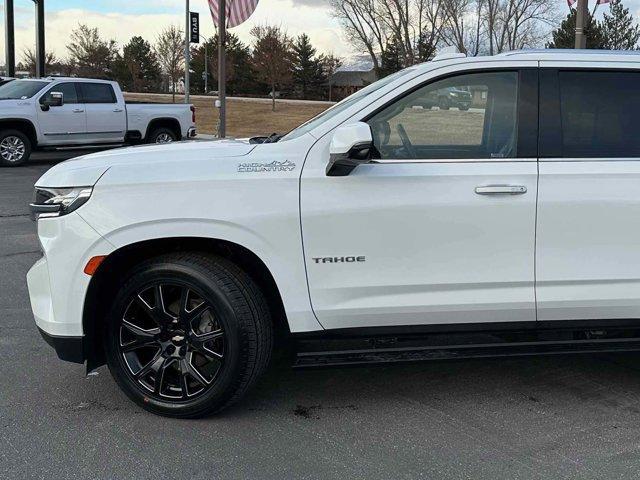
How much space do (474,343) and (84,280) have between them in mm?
2071

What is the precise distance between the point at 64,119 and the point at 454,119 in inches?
527

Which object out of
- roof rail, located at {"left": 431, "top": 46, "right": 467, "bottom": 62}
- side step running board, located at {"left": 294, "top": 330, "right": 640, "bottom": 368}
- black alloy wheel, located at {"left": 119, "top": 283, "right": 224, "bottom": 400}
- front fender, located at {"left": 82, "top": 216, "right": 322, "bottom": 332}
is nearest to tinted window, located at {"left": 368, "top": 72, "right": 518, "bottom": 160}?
roof rail, located at {"left": 431, "top": 46, "right": 467, "bottom": 62}

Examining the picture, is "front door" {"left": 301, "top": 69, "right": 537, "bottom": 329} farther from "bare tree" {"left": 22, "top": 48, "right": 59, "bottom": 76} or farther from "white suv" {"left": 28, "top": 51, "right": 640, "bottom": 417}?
"bare tree" {"left": 22, "top": 48, "right": 59, "bottom": 76}

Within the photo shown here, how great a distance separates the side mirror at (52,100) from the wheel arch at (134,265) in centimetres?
1237

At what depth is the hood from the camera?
140 inches

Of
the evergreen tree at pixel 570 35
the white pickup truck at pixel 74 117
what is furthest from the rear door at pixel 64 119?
the evergreen tree at pixel 570 35

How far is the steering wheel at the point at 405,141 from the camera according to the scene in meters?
3.71

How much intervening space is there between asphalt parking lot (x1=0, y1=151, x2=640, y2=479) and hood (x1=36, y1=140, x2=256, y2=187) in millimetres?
1274

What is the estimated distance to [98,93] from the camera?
16.0 metres

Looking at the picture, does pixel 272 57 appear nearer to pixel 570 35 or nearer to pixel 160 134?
pixel 570 35

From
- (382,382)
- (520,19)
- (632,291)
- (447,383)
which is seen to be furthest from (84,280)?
(520,19)

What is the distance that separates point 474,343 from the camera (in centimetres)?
379

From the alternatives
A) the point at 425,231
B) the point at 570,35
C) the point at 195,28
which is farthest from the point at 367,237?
the point at 570,35

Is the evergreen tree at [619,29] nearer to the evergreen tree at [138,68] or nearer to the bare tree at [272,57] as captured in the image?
the bare tree at [272,57]
